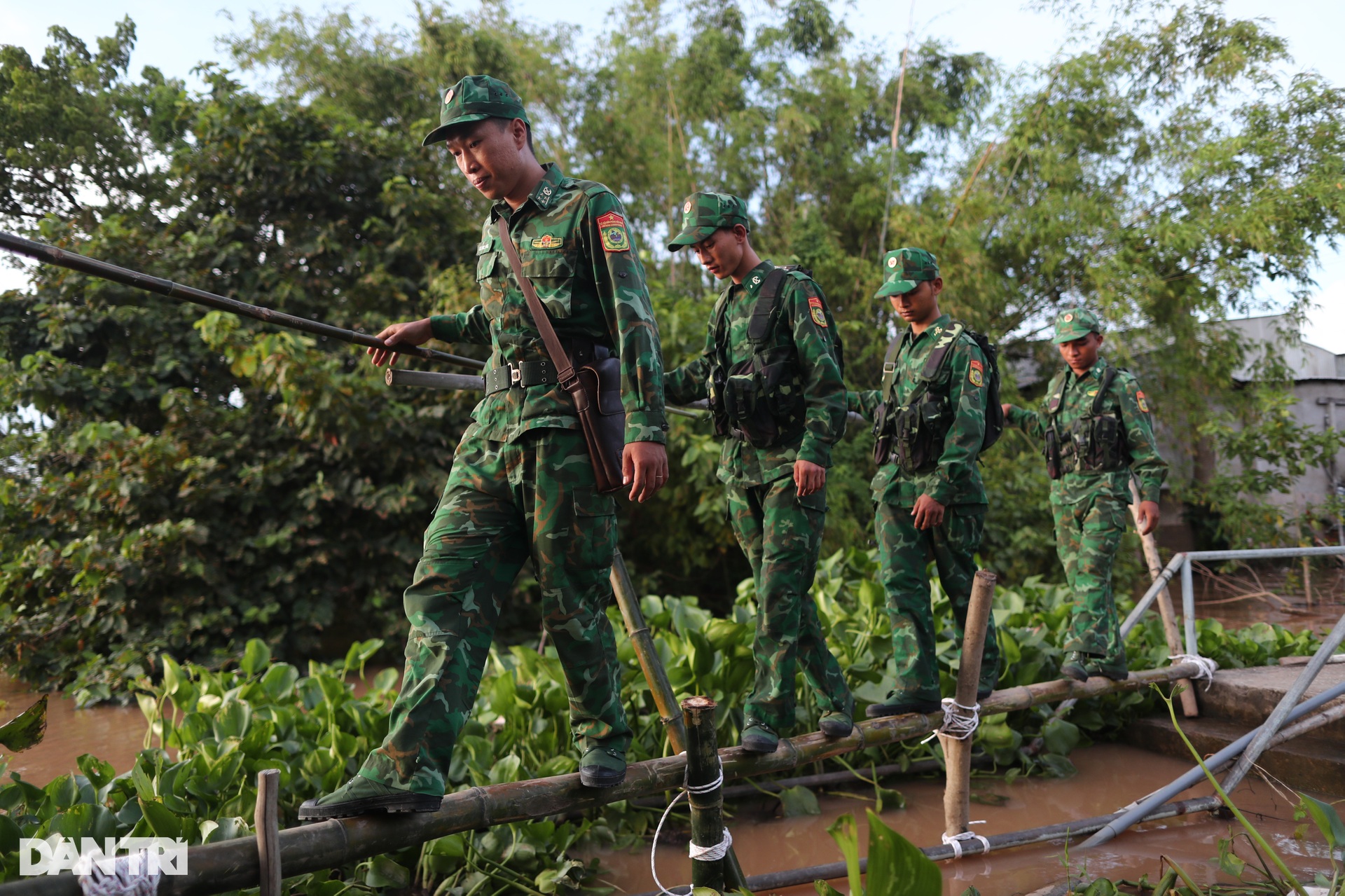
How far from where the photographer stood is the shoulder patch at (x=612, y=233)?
2510 mm

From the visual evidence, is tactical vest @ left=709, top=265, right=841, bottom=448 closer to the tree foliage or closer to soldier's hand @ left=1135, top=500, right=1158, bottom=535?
soldier's hand @ left=1135, top=500, right=1158, bottom=535

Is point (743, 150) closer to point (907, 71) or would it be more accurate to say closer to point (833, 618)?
point (907, 71)

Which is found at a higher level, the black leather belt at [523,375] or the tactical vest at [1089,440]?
the black leather belt at [523,375]

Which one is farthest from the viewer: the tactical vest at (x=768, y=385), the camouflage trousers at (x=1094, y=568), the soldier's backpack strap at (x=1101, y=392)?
the soldier's backpack strap at (x=1101, y=392)

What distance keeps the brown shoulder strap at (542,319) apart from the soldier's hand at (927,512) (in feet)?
5.93

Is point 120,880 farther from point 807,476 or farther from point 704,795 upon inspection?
point 807,476

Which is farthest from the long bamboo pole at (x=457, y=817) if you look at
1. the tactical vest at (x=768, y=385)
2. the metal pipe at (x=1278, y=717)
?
the metal pipe at (x=1278, y=717)

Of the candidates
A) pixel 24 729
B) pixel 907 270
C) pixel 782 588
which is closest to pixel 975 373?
pixel 907 270

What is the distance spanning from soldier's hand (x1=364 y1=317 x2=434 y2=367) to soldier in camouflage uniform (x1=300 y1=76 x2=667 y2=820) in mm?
342

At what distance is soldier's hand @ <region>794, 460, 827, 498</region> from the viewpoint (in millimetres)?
3258

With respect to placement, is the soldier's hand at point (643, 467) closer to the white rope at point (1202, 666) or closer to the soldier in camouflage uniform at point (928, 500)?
the soldier in camouflage uniform at point (928, 500)

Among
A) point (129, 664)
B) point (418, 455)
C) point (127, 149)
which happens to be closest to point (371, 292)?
point (418, 455)

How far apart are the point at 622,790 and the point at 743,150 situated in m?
11.7

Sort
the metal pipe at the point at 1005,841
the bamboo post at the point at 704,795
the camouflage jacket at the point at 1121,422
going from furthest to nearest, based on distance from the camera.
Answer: the camouflage jacket at the point at 1121,422, the metal pipe at the point at 1005,841, the bamboo post at the point at 704,795
